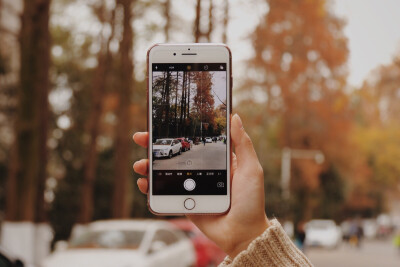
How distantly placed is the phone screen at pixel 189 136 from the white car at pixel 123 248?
8283mm

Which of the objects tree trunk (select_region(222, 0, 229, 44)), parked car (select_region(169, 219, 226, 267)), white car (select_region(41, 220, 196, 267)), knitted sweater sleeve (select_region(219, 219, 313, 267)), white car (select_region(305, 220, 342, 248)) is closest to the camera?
knitted sweater sleeve (select_region(219, 219, 313, 267))

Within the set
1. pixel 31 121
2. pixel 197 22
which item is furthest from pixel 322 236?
pixel 197 22

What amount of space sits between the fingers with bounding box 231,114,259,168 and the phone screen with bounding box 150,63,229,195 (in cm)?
21

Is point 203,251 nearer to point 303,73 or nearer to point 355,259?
point 355,259

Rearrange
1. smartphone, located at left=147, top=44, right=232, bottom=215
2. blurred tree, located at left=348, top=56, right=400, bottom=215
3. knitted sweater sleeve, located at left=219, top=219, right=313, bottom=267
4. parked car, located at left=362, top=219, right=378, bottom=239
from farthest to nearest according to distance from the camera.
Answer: parked car, located at left=362, top=219, right=378, bottom=239, blurred tree, located at left=348, top=56, right=400, bottom=215, smartphone, located at left=147, top=44, right=232, bottom=215, knitted sweater sleeve, located at left=219, top=219, right=313, bottom=267

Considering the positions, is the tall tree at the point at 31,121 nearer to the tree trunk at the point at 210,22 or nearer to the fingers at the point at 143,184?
the tree trunk at the point at 210,22

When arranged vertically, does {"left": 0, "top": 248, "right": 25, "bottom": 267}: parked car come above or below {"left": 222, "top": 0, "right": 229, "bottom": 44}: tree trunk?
below

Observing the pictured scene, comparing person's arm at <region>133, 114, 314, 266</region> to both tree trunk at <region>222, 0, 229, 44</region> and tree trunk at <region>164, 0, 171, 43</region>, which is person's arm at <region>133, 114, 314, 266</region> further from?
tree trunk at <region>164, 0, 171, 43</region>

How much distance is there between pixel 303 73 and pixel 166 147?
30.4 m

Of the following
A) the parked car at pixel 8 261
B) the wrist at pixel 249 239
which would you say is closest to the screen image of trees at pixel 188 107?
the wrist at pixel 249 239

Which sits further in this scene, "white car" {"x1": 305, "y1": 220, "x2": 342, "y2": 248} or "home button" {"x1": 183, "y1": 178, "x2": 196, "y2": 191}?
"white car" {"x1": 305, "y1": 220, "x2": 342, "y2": 248}

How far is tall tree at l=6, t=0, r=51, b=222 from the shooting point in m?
15.3

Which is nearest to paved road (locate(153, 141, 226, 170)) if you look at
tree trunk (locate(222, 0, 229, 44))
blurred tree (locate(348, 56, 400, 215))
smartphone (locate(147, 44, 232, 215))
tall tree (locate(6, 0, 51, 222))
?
smartphone (locate(147, 44, 232, 215))

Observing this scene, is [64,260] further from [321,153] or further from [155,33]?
[321,153]
